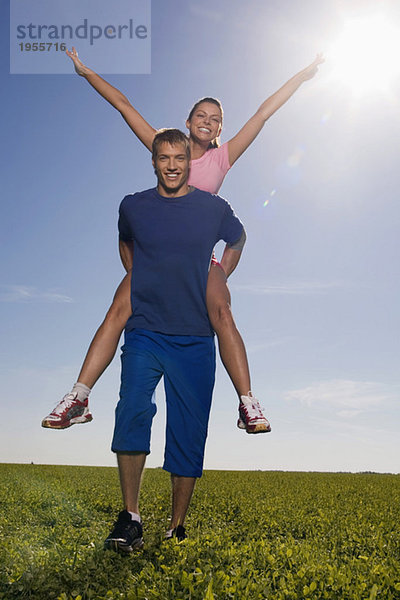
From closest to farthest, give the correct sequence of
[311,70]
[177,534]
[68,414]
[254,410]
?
[68,414] → [254,410] → [177,534] → [311,70]

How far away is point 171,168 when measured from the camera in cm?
514

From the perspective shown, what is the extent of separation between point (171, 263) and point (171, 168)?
2.76ft

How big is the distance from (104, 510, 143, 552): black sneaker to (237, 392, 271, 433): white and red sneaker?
4.03 ft

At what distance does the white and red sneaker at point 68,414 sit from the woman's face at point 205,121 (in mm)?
2887

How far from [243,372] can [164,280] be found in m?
1.07

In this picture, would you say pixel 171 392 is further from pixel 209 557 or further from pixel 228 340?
pixel 209 557

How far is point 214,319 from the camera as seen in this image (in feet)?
17.1

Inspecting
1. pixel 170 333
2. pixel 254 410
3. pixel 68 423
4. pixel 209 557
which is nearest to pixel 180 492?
pixel 209 557

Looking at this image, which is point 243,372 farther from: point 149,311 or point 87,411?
point 87,411

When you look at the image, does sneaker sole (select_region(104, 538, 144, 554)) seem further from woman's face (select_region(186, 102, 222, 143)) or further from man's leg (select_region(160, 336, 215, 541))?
woman's face (select_region(186, 102, 222, 143))

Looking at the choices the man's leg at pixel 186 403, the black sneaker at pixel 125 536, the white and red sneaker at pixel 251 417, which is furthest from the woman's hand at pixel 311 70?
the black sneaker at pixel 125 536

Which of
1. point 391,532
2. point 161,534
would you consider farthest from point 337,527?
point 161,534

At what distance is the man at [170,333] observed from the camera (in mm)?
5012

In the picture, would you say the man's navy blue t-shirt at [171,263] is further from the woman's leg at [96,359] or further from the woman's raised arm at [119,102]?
the woman's raised arm at [119,102]
